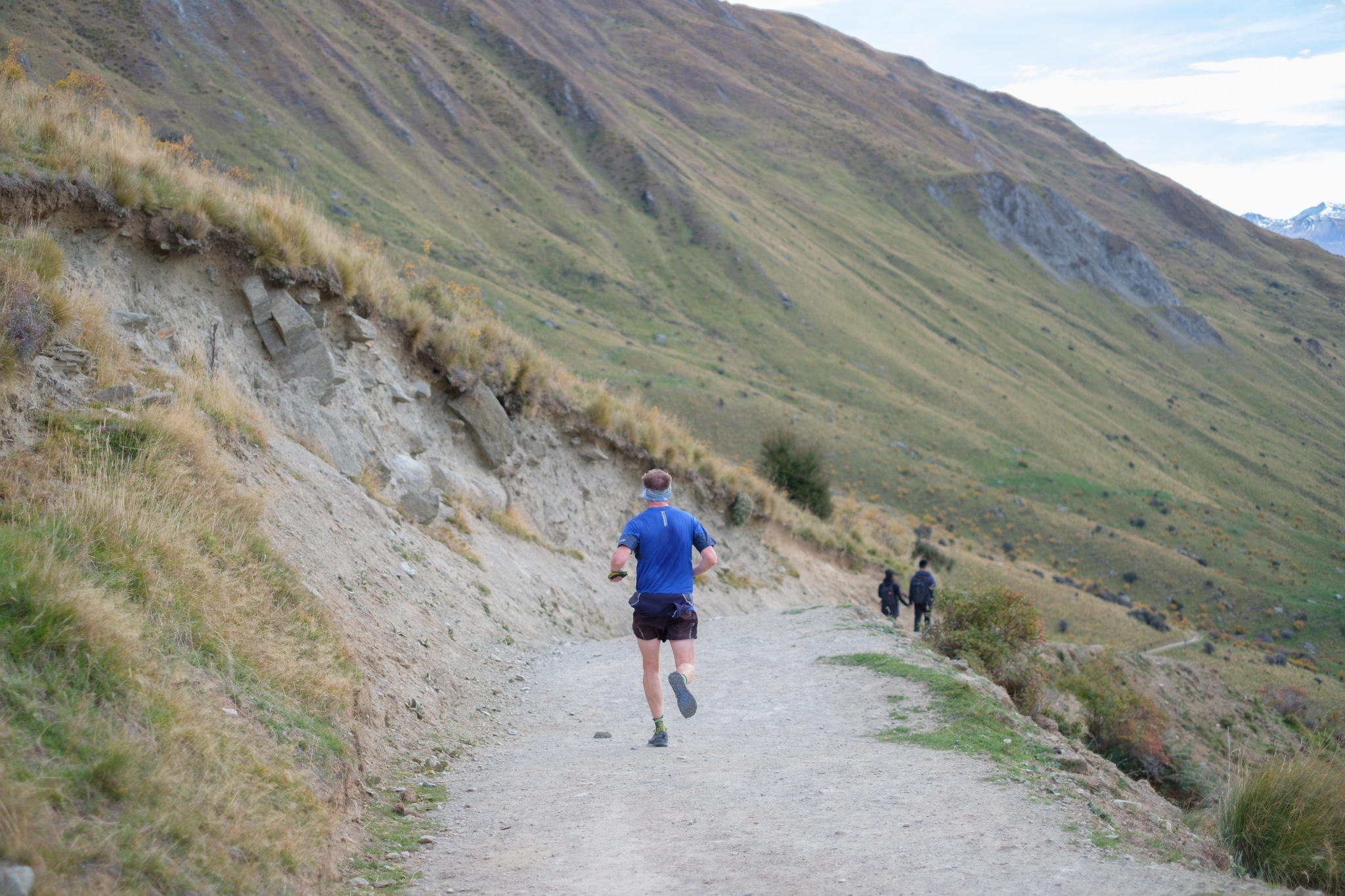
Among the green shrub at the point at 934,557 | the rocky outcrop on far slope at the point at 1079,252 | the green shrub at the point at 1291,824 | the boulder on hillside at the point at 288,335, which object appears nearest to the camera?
the green shrub at the point at 1291,824

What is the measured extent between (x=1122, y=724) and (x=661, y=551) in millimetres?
10692

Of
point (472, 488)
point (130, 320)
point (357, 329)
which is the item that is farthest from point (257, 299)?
point (472, 488)

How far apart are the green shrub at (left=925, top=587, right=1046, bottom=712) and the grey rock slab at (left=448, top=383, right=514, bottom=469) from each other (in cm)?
843

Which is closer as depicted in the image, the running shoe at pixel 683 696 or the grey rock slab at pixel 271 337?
the running shoe at pixel 683 696

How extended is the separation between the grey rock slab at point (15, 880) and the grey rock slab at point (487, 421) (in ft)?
44.4

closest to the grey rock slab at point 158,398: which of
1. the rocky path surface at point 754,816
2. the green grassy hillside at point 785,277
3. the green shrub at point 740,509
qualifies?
the rocky path surface at point 754,816

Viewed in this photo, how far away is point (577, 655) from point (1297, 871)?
8.48 metres

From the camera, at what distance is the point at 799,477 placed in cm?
3164

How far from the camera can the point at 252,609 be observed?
19.2 feet

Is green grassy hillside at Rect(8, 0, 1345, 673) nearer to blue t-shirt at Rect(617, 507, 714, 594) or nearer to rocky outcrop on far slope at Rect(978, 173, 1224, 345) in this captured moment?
rocky outcrop on far slope at Rect(978, 173, 1224, 345)

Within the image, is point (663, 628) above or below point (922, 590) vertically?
above

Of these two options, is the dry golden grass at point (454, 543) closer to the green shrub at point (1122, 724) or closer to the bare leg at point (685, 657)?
the bare leg at point (685, 657)

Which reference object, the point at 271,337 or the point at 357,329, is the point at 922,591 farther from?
the point at 271,337

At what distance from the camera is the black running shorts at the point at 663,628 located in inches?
281
